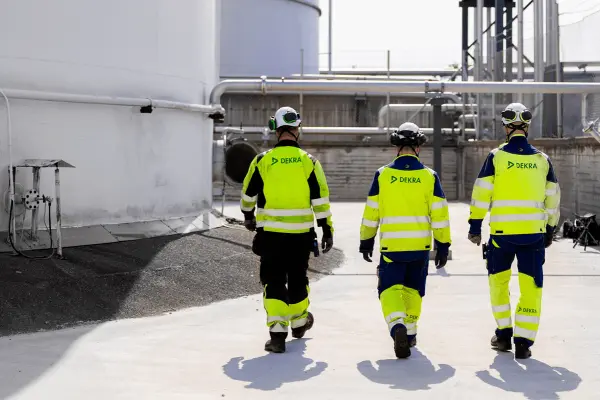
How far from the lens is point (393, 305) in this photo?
679 centimetres

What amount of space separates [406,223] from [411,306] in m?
0.66

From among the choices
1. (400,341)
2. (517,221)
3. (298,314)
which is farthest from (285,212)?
(517,221)

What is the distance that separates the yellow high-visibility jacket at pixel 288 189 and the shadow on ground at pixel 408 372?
50.6 inches

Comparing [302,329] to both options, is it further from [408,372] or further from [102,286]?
[102,286]

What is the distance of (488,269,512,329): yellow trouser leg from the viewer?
689 centimetres

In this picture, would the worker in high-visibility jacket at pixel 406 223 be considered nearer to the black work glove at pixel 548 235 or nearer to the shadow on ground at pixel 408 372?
the shadow on ground at pixel 408 372

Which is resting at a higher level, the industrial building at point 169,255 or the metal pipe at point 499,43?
the metal pipe at point 499,43

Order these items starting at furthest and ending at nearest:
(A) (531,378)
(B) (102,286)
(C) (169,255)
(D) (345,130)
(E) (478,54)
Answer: (D) (345,130), (E) (478,54), (C) (169,255), (B) (102,286), (A) (531,378)

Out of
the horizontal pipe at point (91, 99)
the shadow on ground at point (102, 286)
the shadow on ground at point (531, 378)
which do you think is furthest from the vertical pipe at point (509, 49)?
the shadow on ground at point (531, 378)

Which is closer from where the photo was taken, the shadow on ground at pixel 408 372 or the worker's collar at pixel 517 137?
the shadow on ground at pixel 408 372

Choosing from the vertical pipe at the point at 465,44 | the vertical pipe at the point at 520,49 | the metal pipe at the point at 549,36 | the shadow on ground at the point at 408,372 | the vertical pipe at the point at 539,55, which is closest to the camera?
the shadow on ground at the point at 408,372

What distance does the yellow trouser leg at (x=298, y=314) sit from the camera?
7.37 metres

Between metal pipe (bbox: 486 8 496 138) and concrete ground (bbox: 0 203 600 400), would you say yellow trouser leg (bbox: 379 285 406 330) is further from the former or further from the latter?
metal pipe (bbox: 486 8 496 138)

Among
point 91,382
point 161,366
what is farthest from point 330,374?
point 91,382
